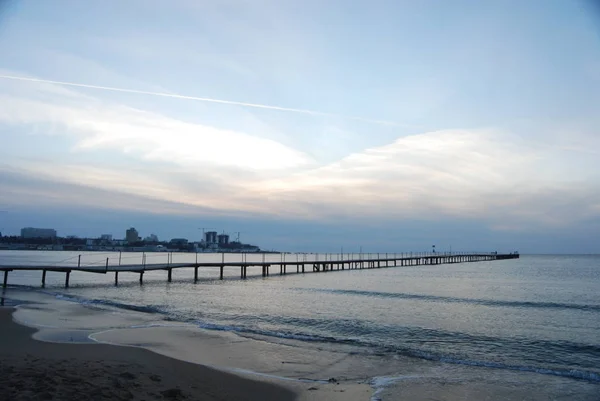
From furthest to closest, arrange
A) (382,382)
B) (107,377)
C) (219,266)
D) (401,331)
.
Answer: (219,266) → (401,331) → (382,382) → (107,377)

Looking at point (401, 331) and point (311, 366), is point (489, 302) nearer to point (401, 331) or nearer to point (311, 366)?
point (401, 331)

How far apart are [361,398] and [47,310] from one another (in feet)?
55.0

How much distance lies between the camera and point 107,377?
27.5ft

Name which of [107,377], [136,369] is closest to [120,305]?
[136,369]

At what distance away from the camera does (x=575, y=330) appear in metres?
18.6

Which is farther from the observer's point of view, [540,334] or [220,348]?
[540,334]

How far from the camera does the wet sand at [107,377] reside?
724 cm

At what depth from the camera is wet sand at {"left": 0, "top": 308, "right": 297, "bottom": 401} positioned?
7.24 m

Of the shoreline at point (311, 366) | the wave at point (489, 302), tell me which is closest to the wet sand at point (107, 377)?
the shoreline at point (311, 366)

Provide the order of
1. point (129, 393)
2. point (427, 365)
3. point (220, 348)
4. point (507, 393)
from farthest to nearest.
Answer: point (220, 348), point (427, 365), point (507, 393), point (129, 393)

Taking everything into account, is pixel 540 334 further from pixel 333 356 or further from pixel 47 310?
pixel 47 310

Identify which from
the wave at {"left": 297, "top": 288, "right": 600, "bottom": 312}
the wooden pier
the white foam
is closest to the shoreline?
the white foam

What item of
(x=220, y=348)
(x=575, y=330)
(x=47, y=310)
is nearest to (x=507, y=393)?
(x=220, y=348)

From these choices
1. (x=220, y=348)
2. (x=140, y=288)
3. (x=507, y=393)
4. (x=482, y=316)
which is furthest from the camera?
(x=140, y=288)
